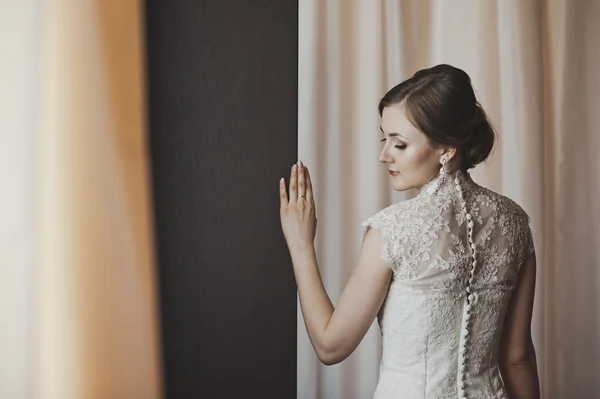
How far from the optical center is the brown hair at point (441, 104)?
126cm

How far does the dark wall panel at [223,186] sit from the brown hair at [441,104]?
36 centimetres

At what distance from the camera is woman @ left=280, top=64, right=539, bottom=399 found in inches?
48.7

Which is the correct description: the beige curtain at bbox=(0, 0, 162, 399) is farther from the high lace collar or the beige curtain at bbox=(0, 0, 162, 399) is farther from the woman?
the high lace collar

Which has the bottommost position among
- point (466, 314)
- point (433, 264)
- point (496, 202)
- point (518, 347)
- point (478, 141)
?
point (518, 347)

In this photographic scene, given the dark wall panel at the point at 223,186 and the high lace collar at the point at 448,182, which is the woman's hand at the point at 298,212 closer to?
the dark wall panel at the point at 223,186

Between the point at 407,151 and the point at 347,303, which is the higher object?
the point at 407,151

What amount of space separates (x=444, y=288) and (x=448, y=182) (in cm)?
20

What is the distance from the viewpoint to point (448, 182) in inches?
51.1

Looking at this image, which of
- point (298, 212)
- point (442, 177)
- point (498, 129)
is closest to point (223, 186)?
point (298, 212)

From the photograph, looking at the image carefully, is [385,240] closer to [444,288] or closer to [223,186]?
[444,288]

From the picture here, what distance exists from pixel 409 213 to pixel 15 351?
2.33ft

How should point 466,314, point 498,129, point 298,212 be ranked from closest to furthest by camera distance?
point 466,314 → point 298,212 → point 498,129

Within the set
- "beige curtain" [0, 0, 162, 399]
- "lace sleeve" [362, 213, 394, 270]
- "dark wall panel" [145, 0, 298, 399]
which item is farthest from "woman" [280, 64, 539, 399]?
"beige curtain" [0, 0, 162, 399]

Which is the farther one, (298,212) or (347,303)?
(298,212)
